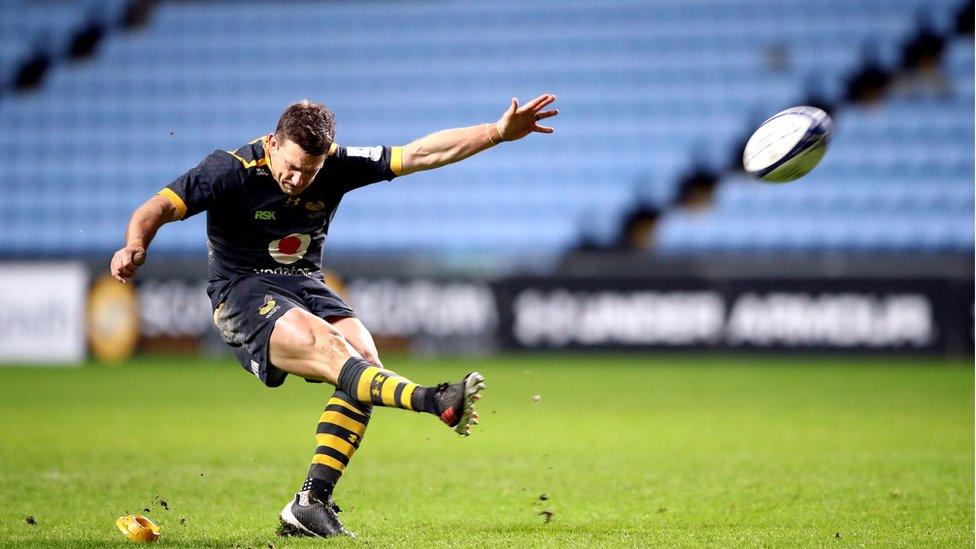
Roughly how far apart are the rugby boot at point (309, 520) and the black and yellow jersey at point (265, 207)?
36.7 inches

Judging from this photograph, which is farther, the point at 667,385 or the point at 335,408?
the point at 667,385

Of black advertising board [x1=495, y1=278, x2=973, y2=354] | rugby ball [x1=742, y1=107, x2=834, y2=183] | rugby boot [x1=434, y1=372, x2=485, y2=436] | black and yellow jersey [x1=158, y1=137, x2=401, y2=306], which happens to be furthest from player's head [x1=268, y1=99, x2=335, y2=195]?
black advertising board [x1=495, y1=278, x2=973, y2=354]

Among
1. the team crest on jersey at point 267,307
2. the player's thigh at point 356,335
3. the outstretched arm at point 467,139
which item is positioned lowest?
the player's thigh at point 356,335

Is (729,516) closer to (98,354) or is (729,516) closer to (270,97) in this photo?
(98,354)

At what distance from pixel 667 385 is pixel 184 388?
508 cm

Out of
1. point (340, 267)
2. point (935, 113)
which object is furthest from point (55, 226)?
point (935, 113)

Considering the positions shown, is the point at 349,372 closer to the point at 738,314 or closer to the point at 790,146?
the point at 790,146

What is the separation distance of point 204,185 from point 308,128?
1.61 feet

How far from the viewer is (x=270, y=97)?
21.7 metres

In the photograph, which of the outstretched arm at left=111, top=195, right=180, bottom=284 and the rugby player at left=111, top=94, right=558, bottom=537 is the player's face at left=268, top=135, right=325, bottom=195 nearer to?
the rugby player at left=111, top=94, right=558, bottom=537

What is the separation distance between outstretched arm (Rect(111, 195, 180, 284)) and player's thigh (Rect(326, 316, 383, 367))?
824 mm

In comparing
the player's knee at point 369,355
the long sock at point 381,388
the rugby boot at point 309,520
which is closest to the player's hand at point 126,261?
the long sock at point 381,388

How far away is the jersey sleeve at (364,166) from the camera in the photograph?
17.1 feet

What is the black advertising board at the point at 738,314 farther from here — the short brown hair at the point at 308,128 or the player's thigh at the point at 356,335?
the short brown hair at the point at 308,128
